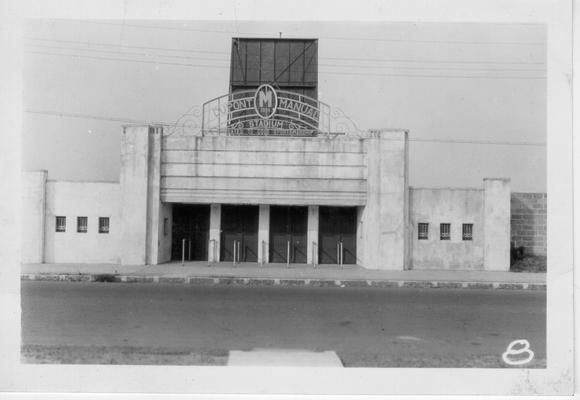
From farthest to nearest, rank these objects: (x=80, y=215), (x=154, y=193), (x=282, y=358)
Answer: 1. (x=80, y=215)
2. (x=154, y=193)
3. (x=282, y=358)

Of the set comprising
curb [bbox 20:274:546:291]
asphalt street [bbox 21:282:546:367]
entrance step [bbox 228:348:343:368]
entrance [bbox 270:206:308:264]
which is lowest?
curb [bbox 20:274:546:291]

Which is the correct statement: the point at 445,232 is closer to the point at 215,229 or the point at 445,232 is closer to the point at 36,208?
the point at 215,229

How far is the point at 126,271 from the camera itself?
19422mm

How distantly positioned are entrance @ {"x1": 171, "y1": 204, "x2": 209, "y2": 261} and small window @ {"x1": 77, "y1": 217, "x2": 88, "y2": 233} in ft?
12.1

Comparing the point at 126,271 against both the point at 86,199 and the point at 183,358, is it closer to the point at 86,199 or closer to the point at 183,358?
the point at 86,199

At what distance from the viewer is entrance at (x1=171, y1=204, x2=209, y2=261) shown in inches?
962

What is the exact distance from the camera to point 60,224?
22.8 metres

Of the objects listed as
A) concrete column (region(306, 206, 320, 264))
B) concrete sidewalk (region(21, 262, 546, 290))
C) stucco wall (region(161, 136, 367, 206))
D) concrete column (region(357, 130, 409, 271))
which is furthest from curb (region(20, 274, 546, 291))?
concrete column (region(306, 206, 320, 264))

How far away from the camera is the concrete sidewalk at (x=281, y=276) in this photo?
18.0 meters

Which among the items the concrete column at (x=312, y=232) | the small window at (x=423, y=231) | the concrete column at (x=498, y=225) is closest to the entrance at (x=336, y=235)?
the concrete column at (x=312, y=232)

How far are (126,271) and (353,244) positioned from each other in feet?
32.0

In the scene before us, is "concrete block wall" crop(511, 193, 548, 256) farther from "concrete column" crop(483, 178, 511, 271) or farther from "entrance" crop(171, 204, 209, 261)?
"entrance" crop(171, 204, 209, 261)

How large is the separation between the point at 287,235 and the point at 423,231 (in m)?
5.60

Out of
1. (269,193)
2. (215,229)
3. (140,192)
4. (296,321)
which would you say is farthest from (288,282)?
(140,192)
